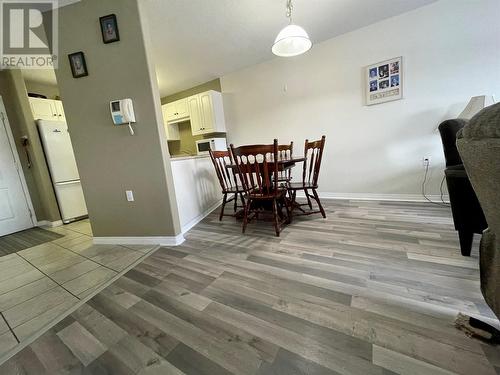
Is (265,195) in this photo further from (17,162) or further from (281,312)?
(17,162)

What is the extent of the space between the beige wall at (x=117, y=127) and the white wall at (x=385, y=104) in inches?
87.9

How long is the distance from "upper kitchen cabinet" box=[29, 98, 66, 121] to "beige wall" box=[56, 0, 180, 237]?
169cm

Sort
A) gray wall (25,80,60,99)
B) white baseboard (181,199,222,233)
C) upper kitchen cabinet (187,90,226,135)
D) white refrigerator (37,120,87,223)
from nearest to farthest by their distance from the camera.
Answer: white baseboard (181,199,222,233)
white refrigerator (37,120,87,223)
gray wall (25,80,60,99)
upper kitchen cabinet (187,90,226,135)

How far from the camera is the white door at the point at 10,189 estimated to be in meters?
2.99

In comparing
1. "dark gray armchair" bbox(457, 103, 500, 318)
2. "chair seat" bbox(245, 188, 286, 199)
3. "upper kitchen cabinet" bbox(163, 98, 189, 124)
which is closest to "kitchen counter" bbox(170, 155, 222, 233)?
"chair seat" bbox(245, 188, 286, 199)

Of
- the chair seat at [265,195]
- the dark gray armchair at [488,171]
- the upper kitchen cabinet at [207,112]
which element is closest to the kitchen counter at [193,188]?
the chair seat at [265,195]

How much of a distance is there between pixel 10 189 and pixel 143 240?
2780 mm

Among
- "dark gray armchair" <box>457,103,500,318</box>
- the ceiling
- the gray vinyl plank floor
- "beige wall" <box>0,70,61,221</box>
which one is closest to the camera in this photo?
"dark gray armchair" <box>457,103,500,318</box>

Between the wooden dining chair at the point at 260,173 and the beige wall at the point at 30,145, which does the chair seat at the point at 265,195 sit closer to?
the wooden dining chair at the point at 260,173

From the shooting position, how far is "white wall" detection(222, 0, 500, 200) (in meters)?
2.26

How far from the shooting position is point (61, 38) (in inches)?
75.1

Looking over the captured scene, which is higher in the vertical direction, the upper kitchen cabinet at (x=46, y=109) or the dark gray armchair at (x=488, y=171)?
the upper kitchen cabinet at (x=46, y=109)

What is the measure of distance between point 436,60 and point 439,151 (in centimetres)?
110

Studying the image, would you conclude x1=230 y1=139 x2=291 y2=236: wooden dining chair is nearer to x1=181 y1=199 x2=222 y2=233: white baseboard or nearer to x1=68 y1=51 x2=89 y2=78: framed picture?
x1=181 y1=199 x2=222 y2=233: white baseboard
